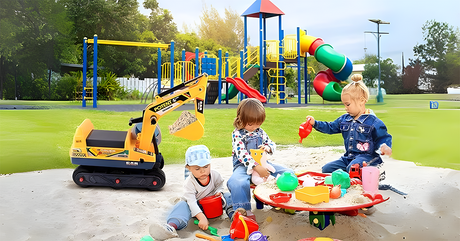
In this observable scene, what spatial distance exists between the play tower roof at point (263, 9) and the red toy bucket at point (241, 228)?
922 cm

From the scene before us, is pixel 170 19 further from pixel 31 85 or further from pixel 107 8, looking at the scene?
pixel 31 85

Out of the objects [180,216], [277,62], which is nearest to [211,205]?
[180,216]

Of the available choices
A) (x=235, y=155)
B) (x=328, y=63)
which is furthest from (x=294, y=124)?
(x=235, y=155)

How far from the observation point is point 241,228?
6.81 feet

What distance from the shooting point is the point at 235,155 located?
8.63 feet

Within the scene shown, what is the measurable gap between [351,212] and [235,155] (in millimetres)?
850

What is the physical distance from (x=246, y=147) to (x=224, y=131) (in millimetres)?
4691

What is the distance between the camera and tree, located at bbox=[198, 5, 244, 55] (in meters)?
18.1

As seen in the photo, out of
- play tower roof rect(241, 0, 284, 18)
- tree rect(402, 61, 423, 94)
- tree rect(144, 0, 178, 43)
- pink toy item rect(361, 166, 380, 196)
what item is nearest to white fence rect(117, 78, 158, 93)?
tree rect(144, 0, 178, 43)

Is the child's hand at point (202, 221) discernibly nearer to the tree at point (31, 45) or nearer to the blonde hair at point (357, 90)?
the blonde hair at point (357, 90)

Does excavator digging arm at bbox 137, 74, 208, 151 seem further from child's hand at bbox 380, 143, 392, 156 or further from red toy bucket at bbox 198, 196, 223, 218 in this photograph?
child's hand at bbox 380, 143, 392, 156

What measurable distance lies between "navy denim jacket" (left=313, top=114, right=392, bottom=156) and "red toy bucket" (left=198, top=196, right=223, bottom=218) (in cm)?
90

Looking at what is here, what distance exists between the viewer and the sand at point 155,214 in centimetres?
219

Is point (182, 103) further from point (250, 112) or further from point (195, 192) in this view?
point (195, 192)
